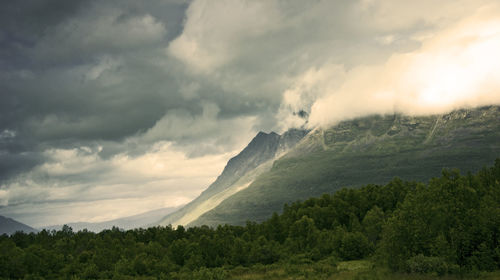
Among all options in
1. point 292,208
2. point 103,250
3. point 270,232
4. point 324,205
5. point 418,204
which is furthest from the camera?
point 292,208

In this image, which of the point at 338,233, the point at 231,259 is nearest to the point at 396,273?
the point at 338,233

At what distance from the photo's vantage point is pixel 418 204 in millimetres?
74062

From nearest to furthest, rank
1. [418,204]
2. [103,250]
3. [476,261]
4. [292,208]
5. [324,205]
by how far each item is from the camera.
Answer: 1. [476,261]
2. [418,204]
3. [103,250]
4. [324,205]
5. [292,208]

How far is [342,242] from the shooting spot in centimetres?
10925

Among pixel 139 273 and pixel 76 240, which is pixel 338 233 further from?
pixel 76 240

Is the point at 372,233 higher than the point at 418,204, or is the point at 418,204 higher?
the point at 418,204

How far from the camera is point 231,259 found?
388ft

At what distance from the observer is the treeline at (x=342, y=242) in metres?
64.8

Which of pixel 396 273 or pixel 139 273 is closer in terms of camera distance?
pixel 396 273

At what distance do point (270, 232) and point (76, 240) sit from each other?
90.1 metres

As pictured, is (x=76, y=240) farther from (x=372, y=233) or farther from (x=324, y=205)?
(x=372, y=233)

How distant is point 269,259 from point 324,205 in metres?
56.5

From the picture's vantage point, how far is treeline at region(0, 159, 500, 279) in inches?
2552

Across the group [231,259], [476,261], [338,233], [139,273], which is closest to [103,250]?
[139,273]
